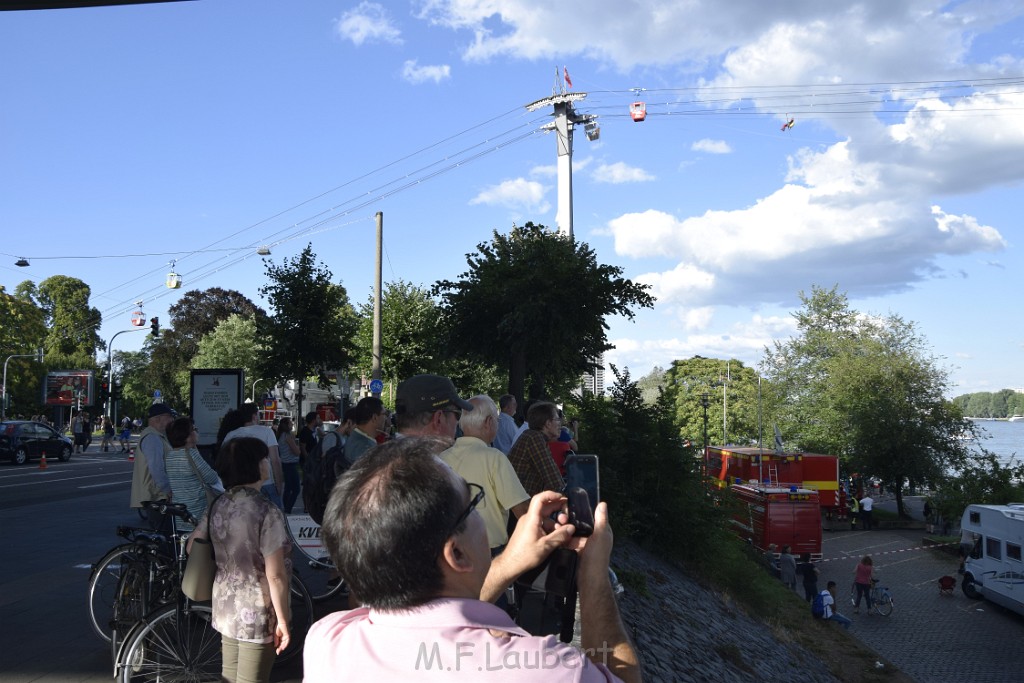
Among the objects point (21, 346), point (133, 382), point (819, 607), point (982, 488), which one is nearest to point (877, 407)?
point (982, 488)

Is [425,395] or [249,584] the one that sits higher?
[425,395]

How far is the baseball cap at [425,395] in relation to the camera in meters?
4.20

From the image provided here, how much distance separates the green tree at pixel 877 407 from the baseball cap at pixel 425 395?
47.5m

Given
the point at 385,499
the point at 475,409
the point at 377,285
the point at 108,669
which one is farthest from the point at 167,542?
the point at 377,285

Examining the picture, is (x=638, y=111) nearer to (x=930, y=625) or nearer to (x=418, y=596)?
(x=930, y=625)

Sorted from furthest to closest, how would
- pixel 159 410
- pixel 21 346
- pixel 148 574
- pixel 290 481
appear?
pixel 21 346 → pixel 290 481 → pixel 159 410 → pixel 148 574

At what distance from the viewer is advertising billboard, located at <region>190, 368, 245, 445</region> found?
19.0 meters

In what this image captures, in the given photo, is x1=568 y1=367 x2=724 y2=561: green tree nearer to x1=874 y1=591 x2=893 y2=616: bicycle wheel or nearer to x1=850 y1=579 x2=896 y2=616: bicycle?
x1=850 y1=579 x2=896 y2=616: bicycle

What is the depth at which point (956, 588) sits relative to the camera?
29016 millimetres

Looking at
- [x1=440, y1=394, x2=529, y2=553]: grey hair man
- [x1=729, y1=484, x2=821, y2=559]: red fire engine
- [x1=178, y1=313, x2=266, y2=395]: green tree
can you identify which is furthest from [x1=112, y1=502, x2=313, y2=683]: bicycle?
[x1=178, y1=313, x2=266, y2=395]: green tree

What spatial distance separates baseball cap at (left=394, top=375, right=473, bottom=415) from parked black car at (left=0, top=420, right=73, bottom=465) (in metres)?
34.0

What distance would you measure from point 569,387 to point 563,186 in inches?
1083

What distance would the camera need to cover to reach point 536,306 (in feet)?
83.9

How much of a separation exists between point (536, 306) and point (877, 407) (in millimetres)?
30347
